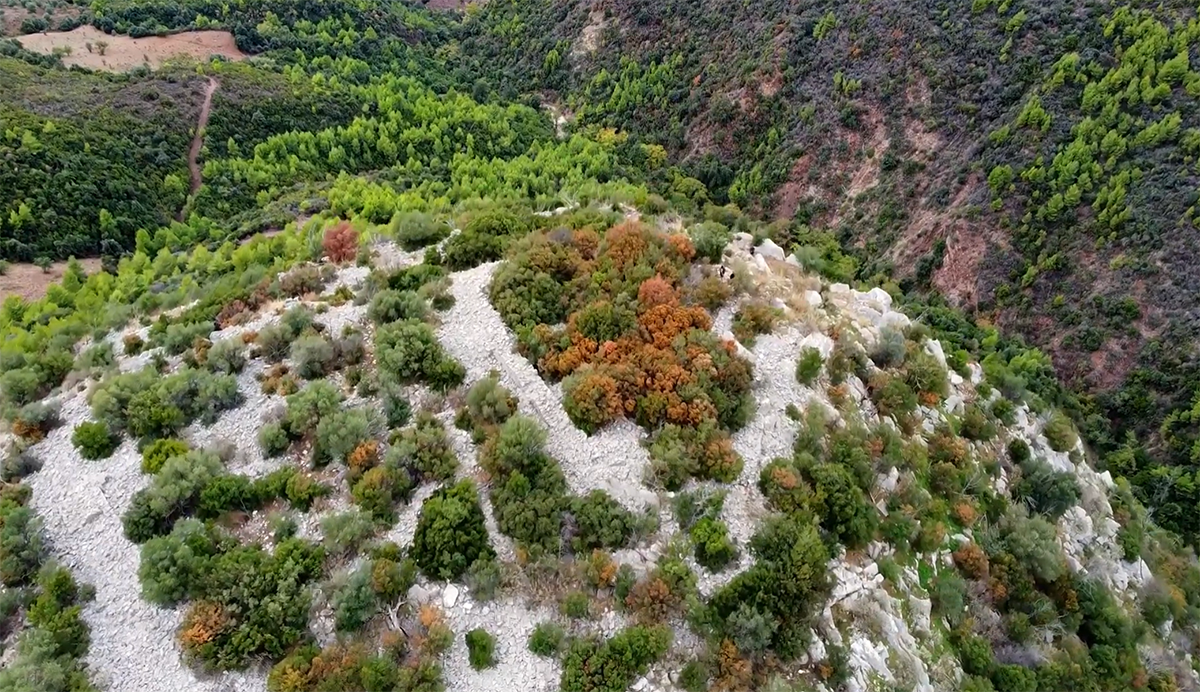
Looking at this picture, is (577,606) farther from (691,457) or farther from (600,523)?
(691,457)

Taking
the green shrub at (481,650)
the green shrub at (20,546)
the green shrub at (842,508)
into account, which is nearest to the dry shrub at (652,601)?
the green shrub at (481,650)

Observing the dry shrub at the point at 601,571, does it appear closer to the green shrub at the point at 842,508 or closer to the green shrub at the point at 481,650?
the green shrub at the point at 481,650

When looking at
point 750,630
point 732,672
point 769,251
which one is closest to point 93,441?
point 732,672

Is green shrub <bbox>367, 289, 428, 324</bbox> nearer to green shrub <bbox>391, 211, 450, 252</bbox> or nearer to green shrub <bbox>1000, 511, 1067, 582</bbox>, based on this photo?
green shrub <bbox>391, 211, 450, 252</bbox>

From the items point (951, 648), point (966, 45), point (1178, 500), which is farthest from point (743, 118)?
point (951, 648)

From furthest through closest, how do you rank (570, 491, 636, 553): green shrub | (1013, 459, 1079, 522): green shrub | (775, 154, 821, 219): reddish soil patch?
(775, 154, 821, 219): reddish soil patch
(1013, 459, 1079, 522): green shrub
(570, 491, 636, 553): green shrub

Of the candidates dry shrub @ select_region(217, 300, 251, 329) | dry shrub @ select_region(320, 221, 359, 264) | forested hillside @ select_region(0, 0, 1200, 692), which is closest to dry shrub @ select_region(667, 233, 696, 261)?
forested hillside @ select_region(0, 0, 1200, 692)
